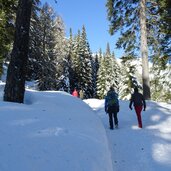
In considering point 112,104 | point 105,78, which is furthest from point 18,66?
point 105,78

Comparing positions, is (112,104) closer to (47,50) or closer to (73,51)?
(47,50)

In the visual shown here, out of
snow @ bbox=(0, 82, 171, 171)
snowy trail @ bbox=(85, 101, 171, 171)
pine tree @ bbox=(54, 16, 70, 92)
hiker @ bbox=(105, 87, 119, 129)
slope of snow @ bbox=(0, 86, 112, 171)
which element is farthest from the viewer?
pine tree @ bbox=(54, 16, 70, 92)

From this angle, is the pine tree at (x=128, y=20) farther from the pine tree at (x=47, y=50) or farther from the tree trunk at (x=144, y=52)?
the pine tree at (x=47, y=50)

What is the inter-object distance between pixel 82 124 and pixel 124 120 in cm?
630

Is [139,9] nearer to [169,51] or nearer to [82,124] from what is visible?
[169,51]

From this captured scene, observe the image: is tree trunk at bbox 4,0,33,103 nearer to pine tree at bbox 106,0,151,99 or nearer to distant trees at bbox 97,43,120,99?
pine tree at bbox 106,0,151,99

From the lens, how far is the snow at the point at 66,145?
558cm

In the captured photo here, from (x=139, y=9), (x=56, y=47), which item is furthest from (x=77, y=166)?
(x=56, y=47)

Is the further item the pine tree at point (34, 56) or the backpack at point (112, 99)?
the pine tree at point (34, 56)

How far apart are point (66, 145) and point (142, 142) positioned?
4.67m

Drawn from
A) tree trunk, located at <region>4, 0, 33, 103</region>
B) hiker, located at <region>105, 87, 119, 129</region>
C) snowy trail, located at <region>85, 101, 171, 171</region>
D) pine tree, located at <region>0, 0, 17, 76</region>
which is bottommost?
snowy trail, located at <region>85, 101, 171, 171</region>

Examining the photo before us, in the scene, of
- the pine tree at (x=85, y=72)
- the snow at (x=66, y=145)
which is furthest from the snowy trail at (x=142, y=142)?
the pine tree at (x=85, y=72)

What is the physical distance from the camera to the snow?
18.3ft

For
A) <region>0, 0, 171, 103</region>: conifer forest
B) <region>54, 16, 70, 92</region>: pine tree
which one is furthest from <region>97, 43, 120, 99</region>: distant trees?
<region>54, 16, 70, 92</region>: pine tree
